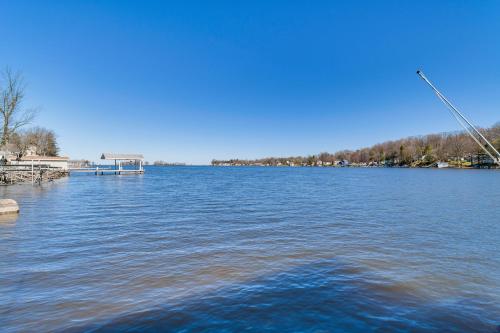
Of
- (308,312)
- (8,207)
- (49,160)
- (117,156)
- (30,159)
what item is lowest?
(308,312)

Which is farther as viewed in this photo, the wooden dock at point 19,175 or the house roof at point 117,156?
the house roof at point 117,156

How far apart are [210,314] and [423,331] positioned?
4648 millimetres

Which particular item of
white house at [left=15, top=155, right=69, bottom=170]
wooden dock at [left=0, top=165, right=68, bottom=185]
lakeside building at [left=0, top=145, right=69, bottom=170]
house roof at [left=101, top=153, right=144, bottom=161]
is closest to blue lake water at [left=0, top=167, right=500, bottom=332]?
wooden dock at [left=0, top=165, right=68, bottom=185]

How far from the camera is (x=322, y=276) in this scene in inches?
341

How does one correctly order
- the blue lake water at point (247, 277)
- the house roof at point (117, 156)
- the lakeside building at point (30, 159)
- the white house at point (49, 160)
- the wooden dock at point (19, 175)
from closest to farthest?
the blue lake water at point (247, 277)
the wooden dock at point (19, 175)
the lakeside building at point (30, 159)
the white house at point (49, 160)
the house roof at point (117, 156)

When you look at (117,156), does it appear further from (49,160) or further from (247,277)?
(247,277)

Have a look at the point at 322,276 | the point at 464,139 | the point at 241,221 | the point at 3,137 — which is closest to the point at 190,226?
the point at 241,221

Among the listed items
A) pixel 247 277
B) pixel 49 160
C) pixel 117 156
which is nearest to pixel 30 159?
pixel 49 160

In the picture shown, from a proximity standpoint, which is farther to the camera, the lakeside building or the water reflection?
the lakeside building

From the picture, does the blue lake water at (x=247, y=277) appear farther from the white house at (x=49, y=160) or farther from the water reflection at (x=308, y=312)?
the white house at (x=49, y=160)

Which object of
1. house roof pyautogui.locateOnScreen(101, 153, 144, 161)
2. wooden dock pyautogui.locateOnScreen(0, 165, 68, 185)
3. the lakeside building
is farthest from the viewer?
house roof pyautogui.locateOnScreen(101, 153, 144, 161)

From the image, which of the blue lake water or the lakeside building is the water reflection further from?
the lakeside building

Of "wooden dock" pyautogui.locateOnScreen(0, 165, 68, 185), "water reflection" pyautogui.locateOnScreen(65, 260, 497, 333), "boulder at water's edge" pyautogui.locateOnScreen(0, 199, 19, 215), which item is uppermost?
"wooden dock" pyautogui.locateOnScreen(0, 165, 68, 185)

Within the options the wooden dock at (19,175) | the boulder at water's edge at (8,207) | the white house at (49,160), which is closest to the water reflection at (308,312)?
the boulder at water's edge at (8,207)
